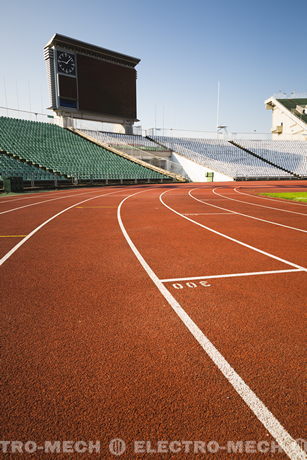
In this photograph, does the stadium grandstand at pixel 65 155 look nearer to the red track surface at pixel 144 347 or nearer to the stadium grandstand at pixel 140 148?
the stadium grandstand at pixel 140 148

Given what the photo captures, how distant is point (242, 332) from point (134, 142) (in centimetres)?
4191

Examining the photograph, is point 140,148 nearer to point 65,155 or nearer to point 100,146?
→ point 100,146

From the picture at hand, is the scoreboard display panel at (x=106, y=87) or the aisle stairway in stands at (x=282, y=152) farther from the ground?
the scoreboard display panel at (x=106, y=87)

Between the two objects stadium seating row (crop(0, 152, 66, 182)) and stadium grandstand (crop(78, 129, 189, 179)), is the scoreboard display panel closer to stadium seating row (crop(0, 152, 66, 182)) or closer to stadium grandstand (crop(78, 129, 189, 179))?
stadium grandstand (crop(78, 129, 189, 179))

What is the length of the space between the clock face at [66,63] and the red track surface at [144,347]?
115ft

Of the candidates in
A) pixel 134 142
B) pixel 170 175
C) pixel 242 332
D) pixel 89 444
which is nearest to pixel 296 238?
pixel 242 332

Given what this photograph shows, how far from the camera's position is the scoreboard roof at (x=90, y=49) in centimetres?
3275

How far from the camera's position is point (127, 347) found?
2543 mm

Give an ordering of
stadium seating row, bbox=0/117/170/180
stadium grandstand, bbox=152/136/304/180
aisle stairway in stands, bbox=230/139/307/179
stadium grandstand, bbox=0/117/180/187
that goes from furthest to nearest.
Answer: aisle stairway in stands, bbox=230/139/307/179, stadium grandstand, bbox=152/136/304/180, stadium seating row, bbox=0/117/170/180, stadium grandstand, bbox=0/117/180/187

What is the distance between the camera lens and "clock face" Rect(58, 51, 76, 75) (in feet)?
109

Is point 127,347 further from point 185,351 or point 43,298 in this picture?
point 43,298

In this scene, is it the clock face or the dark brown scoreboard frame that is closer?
the clock face

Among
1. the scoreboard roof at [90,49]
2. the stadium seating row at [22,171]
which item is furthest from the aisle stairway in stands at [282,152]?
the stadium seating row at [22,171]

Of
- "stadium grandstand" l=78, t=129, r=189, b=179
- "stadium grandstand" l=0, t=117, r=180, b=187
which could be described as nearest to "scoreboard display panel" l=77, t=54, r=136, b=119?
"stadium grandstand" l=78, t=129, r=189, b=179
